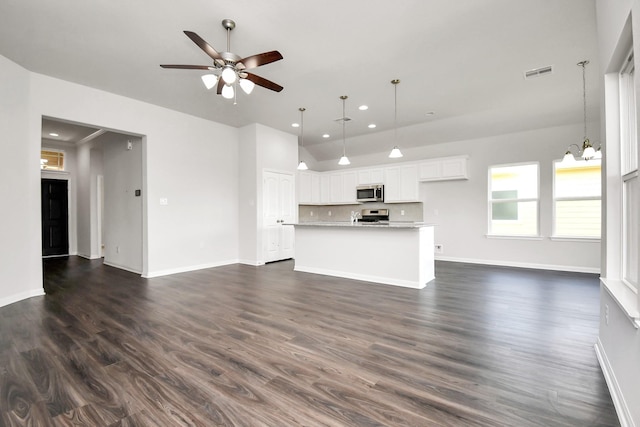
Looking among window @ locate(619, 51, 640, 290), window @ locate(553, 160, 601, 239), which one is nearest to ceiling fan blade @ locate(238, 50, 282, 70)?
window @ locate(619, 51, 640, 290)

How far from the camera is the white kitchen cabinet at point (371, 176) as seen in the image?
758 cm

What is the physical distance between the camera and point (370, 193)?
7.62 m

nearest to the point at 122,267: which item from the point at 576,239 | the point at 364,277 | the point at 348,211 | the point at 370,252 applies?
the point at 364,277

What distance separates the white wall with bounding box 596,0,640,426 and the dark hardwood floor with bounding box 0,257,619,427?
0.16 m

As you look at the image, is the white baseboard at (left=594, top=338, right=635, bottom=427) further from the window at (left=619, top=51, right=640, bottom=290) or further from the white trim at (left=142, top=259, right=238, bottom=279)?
the white trim at (left=142, top=259, right=238, bottom=279)

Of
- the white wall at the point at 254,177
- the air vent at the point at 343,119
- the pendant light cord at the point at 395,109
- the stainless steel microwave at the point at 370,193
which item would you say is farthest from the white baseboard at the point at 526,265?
the white wall at the point at 254,177

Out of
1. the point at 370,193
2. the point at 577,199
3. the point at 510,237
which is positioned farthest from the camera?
the point at 370,193

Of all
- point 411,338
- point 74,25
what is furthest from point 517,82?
point 74,25

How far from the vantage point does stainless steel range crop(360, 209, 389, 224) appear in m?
7.72

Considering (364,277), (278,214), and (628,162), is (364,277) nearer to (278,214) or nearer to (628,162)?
(278,214)

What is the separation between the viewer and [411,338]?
259 centimetres

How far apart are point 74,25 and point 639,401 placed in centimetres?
519

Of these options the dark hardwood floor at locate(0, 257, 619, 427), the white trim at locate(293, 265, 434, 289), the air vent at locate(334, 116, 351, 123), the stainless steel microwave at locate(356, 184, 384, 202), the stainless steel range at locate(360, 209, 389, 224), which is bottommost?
the dark hardwood floor at locate(0, 257, 619, 427)

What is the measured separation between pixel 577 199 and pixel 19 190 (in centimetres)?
910
